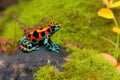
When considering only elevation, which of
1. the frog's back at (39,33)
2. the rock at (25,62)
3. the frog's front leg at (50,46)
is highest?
the frog's back at (39,33)

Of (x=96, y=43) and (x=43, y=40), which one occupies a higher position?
(x=43, y=40)

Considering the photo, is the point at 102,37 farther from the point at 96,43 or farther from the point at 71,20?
the point at 71,20

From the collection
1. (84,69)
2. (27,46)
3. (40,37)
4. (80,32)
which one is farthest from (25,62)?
(80,32)

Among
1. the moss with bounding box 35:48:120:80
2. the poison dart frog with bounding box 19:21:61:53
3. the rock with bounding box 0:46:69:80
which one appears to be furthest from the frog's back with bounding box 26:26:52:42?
the moss with bounding box 35:48:120:80

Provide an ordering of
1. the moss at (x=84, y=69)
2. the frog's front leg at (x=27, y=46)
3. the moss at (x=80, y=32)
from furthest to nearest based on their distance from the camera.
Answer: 1. the frog's front leg at (x=27, y=46)
2. the moss at (x=80, y=32)
3. the moss at (x=84, y=69)

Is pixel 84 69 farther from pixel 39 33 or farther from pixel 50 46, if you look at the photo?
pixel 39 33

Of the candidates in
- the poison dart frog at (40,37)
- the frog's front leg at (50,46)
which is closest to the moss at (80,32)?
the frog's front leg at (50,46)

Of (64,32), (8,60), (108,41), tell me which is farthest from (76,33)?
(8,60)

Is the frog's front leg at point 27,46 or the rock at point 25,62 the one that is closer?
the rock at point 25,62

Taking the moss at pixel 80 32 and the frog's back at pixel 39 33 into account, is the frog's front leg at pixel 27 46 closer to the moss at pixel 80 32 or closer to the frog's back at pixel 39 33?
the frog's back at pixel 39 33
